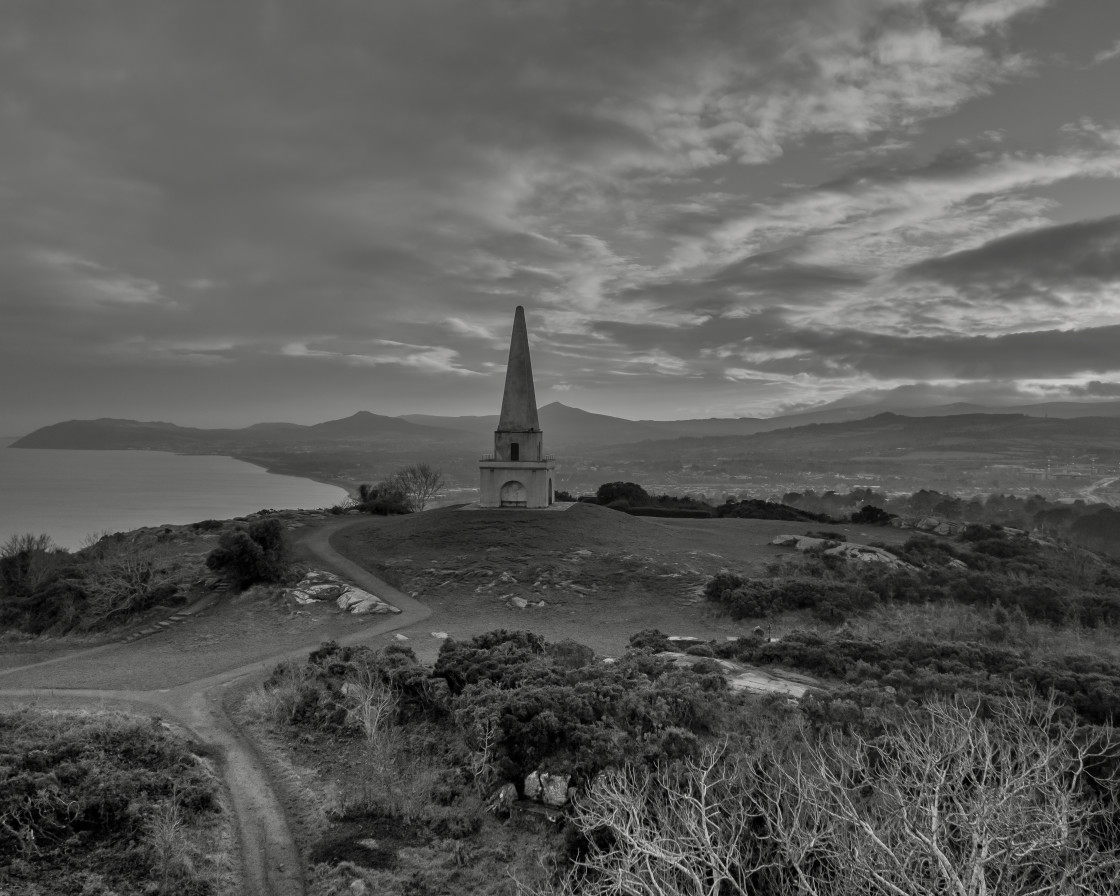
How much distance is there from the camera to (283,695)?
9812 mm

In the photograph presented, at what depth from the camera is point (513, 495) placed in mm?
25250

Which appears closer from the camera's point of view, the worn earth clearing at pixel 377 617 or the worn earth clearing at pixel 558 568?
the worn earth clearing at pixel 377 617

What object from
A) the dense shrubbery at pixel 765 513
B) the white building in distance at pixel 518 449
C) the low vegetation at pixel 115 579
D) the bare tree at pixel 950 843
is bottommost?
the dense shrubbery at pixel 765 513

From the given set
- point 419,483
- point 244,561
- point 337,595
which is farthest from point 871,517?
point 244,561

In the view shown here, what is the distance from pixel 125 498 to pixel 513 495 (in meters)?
46.6

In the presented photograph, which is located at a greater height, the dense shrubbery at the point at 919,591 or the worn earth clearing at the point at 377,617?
the worn earth clearing at the point at 377,617

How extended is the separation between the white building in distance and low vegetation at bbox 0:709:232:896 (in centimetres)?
1730

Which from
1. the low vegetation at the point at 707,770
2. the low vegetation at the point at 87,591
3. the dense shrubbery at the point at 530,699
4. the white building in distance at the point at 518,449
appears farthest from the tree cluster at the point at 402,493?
the low vegetation at the point at 707,770

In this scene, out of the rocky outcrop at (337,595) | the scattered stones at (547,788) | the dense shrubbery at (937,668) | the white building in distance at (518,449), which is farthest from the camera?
the white building in distance at (518,449)

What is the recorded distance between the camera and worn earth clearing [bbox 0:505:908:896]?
8039 mm

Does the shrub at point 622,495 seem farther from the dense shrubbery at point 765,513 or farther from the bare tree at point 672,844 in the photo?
the bare tree at point 672,844

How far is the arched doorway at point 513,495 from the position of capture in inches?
991

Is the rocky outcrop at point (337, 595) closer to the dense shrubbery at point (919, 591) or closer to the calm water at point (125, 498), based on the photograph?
the dense shrubbery at point (919, 591)

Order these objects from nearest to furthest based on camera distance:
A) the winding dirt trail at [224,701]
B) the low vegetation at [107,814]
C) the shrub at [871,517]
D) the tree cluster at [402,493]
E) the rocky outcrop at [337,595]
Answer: the low vegetation at [107,814]
the winding dirt trail at [224,701]
the rocky outcrop at [337,595]
the tree cluster at [402,493]
the shrub at [871,517]
